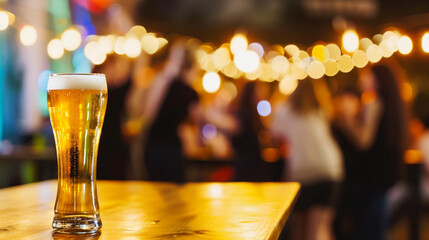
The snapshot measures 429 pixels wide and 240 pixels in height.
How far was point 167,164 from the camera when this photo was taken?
4.05 meters

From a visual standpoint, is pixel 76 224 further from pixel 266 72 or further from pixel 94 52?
pixel 266 72

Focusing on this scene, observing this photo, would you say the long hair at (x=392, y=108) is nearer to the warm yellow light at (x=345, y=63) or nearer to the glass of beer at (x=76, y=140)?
the glass of beer at (x=76, y=140)

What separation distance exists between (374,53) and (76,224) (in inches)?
345

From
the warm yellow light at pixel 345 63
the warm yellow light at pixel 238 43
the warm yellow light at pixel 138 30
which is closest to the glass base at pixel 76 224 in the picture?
the warm yellow light at pixel 238 43

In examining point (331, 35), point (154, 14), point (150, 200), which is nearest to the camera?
point (150, 200)

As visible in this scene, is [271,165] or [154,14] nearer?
[271,165]

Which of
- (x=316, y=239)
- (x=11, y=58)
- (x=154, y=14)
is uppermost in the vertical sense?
(x=154, y=14)

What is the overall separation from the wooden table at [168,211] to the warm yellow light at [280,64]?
9081 mm

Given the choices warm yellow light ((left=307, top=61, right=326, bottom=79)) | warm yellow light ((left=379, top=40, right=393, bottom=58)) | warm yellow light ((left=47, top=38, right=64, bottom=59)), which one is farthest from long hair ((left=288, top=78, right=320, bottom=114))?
warm yellow light ((left=307, top=61, right=326, bottom=79))

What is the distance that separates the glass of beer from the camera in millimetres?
986

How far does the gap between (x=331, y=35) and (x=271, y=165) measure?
6490 millimetres

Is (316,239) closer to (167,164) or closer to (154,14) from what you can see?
(167,164)

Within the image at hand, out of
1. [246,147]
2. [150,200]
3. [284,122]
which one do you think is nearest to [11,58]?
[246,147]

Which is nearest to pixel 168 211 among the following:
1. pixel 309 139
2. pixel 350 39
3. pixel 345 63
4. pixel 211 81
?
pixel 309 139
